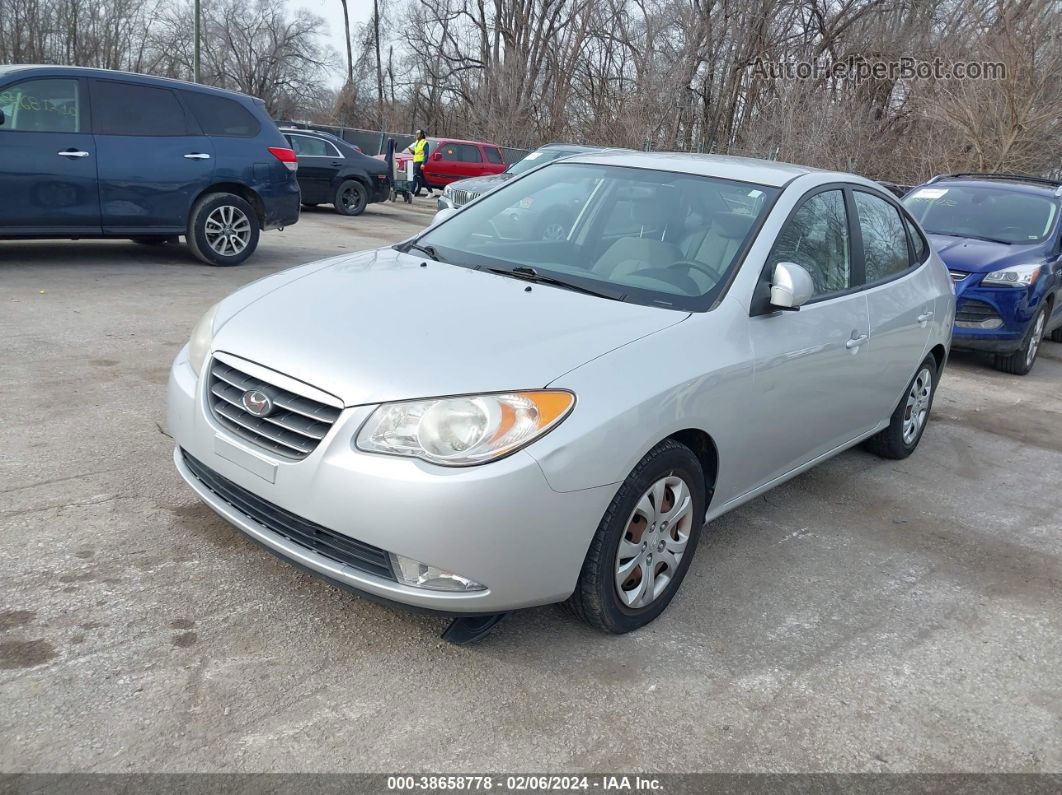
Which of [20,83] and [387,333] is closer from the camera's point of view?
[387,333]

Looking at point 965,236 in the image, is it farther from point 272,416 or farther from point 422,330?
point 272,416

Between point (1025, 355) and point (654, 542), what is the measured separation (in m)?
6.71

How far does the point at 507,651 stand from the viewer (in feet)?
10.4

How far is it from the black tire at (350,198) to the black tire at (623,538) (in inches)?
597

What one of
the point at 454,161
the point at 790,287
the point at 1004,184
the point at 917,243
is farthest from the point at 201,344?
the point at 454,161

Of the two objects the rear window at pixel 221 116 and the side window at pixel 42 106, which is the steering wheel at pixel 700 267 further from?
the rear window at pixel 221 116

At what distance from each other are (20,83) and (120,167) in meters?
1.01

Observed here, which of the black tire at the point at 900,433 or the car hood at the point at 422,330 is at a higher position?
the car hood at the point at 422,330

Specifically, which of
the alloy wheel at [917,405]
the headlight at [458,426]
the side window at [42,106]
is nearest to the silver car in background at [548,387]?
the headlight at [458,426]

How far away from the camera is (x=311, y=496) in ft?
9.46

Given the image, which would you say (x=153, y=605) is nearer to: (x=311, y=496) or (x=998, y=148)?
(x=311, y=496)

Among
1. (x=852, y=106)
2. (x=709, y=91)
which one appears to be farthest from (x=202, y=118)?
(x=709, y=91)

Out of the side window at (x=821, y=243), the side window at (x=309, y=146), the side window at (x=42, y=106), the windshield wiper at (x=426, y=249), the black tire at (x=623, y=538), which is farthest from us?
the side window at (x=309, y=146)

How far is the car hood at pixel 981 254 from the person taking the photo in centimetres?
847
